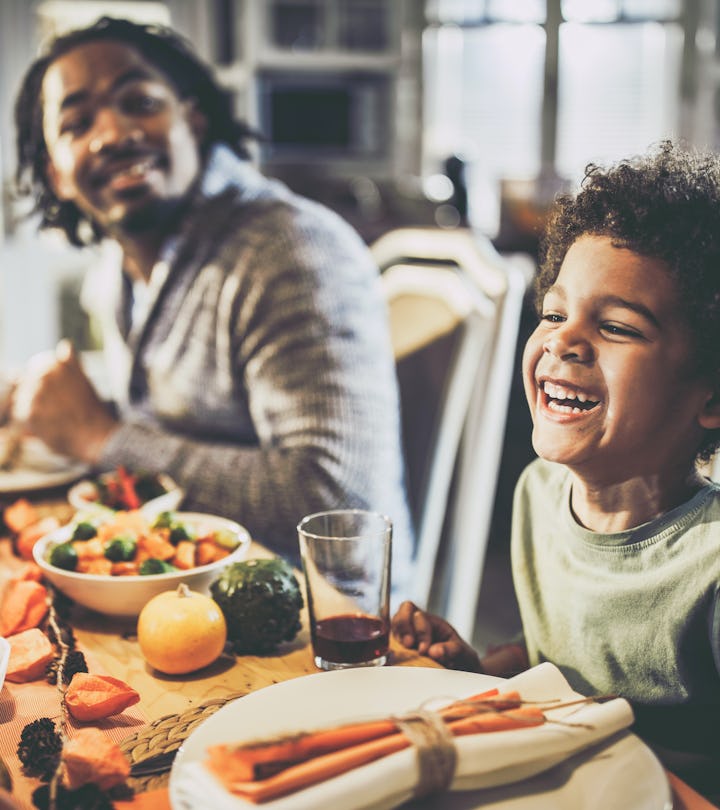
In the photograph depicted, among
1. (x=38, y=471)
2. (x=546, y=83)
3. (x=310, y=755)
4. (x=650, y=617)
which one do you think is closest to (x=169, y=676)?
(x=310, y=755)

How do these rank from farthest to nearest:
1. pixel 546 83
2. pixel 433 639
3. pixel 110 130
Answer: pixel 546 83
pixel 110 130
pixel 433 639

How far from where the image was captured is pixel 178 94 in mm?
1945

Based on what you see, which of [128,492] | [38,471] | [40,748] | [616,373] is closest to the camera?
[40,748]

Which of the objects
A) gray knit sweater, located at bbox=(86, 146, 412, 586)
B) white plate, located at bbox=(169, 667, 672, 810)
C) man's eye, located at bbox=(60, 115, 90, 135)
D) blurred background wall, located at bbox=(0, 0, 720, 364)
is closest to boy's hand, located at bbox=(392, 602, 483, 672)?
white plate, located at bbox=(169, 667, 672, 810)

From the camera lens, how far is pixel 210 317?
5.94 ft

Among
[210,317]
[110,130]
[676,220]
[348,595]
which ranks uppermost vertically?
[110,130]

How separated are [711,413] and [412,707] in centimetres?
41

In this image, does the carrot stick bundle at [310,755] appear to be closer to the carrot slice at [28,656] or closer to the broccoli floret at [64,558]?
the carrot slice at [28,656]

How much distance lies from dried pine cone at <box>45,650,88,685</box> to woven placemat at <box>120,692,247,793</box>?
0.45 ft

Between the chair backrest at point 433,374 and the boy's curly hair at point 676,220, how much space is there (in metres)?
0.86

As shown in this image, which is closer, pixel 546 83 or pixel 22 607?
pixel 22 607

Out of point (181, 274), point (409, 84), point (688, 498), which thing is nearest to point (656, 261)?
point (688, 498)

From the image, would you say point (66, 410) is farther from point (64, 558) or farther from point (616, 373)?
point (616, 373)

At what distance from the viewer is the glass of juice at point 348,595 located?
3.09ft
